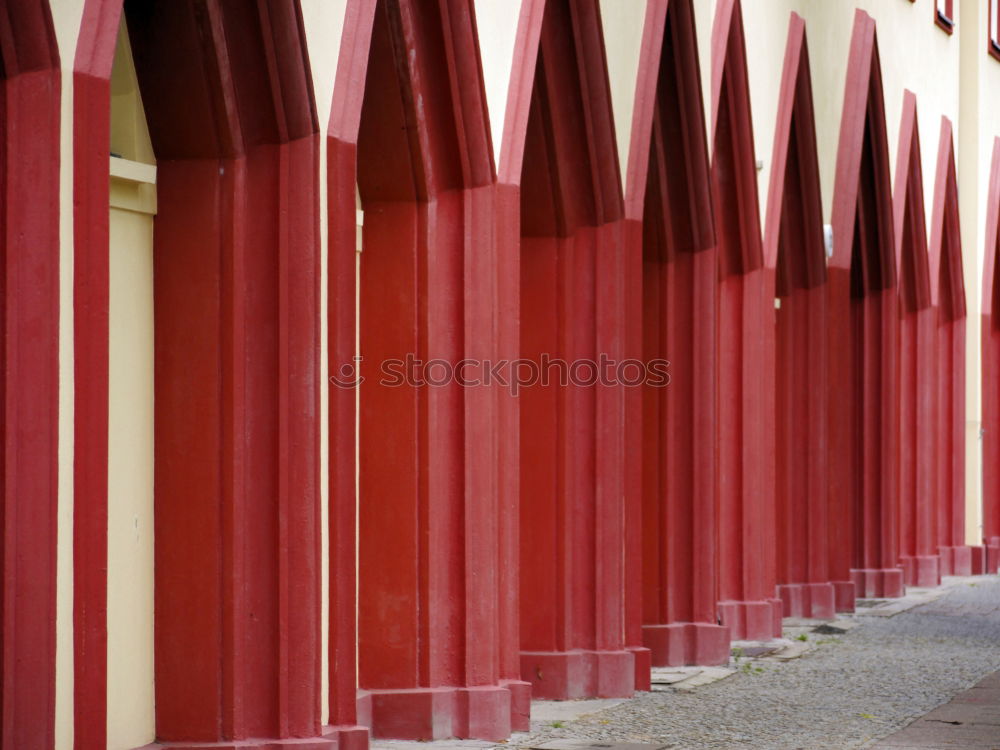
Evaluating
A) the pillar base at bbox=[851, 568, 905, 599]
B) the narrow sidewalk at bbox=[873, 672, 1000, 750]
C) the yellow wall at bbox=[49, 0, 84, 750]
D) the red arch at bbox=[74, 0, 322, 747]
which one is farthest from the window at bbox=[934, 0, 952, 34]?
the yellow wall at bbox=[49, 0, 84, 750]

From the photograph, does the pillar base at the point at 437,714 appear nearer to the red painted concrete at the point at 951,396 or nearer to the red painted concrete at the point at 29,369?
the red painted concrete at the point at 29,369

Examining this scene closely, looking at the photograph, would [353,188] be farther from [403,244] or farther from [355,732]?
[355,732]

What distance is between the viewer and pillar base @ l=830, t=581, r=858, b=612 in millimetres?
18469

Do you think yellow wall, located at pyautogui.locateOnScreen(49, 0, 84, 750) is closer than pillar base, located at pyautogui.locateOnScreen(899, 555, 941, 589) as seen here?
Yes

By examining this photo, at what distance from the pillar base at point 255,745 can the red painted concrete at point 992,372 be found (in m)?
17.8

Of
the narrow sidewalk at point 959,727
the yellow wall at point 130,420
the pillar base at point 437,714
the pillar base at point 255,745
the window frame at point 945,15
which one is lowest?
the narrow sidewalk at point 959,727

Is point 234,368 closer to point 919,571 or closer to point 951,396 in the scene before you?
point 919,571

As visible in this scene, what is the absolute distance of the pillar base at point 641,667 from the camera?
40.5 ft

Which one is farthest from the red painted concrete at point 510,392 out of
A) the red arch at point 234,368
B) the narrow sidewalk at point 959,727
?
the red arch at point 234,368

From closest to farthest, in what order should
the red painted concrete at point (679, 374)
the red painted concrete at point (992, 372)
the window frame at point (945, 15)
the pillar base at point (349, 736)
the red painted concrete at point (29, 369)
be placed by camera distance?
the red painted concrete at point (29, 369), the pillar base at point (349, 736), the red painted concrete at point (679, 374), the window frame at point (945, 15), the red painted concrete at point (992, 372)

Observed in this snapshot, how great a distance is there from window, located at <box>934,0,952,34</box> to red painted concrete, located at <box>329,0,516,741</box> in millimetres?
14219

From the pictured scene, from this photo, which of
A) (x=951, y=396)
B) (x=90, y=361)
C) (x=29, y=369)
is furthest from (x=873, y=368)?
(x=29, y=369)

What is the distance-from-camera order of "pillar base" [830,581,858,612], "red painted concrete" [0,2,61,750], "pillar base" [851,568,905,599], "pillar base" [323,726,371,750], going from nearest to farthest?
"red painted concrete" [0,2,61,750]
"pillar base" [323,726,371,750]
"pillar base" [830,581,858,612]
"pillar base" [851,568,905,599]

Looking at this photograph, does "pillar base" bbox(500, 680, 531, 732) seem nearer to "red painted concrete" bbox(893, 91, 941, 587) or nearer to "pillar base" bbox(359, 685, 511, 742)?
"pillar base" bbox(359, 685, 511, 742)
